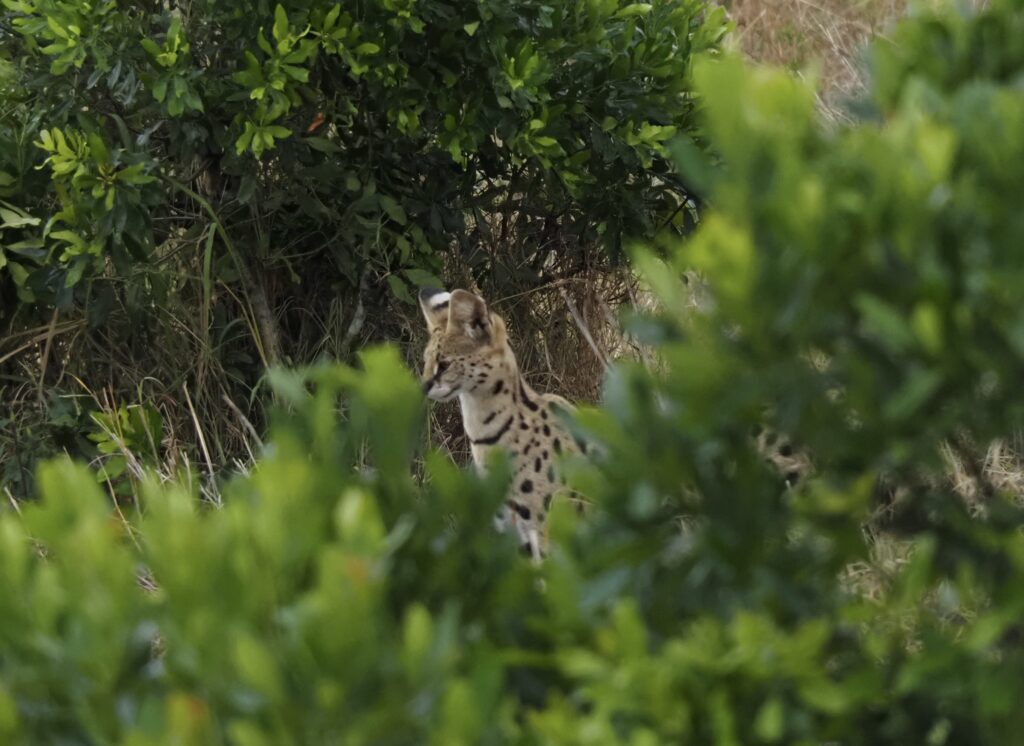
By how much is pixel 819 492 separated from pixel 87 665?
92 centimetres

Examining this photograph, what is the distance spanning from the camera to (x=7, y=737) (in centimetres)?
198

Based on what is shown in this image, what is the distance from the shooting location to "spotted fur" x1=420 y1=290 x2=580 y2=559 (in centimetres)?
493

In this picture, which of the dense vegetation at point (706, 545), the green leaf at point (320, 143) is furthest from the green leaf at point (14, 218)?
the dense vegetation at point (706, 545)

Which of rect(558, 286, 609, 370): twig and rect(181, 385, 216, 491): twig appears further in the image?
rect(558, 286, 609, 370): twig

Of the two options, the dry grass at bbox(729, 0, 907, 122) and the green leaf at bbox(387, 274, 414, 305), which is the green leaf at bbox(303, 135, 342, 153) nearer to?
the green leaf at bbox(387, 274, 414, 305)

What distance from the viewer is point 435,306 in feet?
16.7

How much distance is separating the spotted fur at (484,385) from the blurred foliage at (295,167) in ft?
1.63

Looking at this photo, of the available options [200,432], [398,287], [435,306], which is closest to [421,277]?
[398,287]

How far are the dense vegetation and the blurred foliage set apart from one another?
288 centimetres

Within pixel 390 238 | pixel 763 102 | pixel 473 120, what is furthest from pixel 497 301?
pixel 763 102

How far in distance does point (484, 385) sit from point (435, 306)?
0.29 m

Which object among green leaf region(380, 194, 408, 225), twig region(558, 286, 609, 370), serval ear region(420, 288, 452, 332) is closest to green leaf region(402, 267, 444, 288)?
green leaf region(380, 194, 408, 225)

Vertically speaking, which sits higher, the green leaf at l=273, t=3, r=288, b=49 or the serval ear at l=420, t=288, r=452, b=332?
the green leaf at l=273, t=3, r=288, b=49

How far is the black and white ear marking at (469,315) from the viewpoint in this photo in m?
4.94
